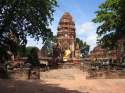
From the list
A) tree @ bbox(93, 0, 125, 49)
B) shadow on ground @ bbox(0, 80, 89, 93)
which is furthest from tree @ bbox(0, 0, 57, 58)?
tree @ bbox(93, 0, 125, 49)

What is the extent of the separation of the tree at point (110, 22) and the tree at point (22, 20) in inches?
471

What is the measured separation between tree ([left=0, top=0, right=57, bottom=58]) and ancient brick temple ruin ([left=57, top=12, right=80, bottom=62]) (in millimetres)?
33097

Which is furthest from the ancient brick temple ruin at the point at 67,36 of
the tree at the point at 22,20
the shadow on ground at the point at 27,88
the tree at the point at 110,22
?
the shadow on ground at the point at 27,88

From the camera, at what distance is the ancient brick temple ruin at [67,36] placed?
6194 centimetres

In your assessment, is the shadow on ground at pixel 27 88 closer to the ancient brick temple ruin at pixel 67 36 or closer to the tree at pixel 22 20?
the tree at pixel 22 20

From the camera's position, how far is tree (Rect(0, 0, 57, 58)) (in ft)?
79.6

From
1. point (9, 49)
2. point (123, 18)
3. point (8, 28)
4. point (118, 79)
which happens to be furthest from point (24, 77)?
point (123, 18)

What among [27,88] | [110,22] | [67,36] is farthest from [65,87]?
[67,36]

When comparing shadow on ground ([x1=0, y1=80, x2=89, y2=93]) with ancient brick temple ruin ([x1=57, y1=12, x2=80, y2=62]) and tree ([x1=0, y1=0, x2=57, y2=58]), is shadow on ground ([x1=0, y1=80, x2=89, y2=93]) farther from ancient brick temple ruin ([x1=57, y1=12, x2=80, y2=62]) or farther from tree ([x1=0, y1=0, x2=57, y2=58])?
ancient brick temple ruin ([x1=57, y1=12, x2=80, y2=62])

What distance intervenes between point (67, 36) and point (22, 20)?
128 feet

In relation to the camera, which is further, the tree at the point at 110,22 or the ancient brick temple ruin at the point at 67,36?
the ancient brick temple ruin at the point at 67,36

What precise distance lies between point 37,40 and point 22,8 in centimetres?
403

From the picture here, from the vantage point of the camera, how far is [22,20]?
85.1 feet

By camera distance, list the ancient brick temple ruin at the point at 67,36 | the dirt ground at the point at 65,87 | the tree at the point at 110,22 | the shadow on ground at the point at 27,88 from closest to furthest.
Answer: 1. the shadow on ground at the point at 27,88
2. the dirt ground at the point at 65,87
3. the tree at the point at 110,22
4. the ancient brick temple ruin at the point at 67,36
